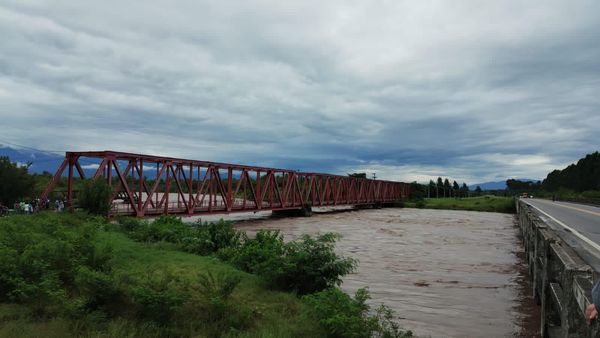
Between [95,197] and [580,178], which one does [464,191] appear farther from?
[95,197]

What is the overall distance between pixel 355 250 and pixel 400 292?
10685 mm

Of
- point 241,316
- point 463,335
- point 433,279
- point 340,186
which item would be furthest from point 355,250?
point 340,186

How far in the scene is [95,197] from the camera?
90.2 feet

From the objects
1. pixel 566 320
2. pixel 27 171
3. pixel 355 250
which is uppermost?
pixel 27 171

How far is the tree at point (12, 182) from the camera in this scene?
3656 centimetres

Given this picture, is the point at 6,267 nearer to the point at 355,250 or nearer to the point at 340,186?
the point at 355,250

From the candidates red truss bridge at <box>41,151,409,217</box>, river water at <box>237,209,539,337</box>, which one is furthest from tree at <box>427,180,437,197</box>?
river water at <box>237,209,539,337</box>

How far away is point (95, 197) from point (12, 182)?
14551 millimetres

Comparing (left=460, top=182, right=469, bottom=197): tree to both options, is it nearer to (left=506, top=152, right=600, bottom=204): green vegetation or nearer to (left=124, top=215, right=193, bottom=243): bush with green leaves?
(left=506, top=152, right=600, bottom=204): green vegetation

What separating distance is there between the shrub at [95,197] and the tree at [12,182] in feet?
43.2

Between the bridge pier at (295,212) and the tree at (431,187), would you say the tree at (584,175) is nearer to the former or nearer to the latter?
the tree at (431,187)

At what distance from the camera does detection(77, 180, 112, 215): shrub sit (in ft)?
90.1

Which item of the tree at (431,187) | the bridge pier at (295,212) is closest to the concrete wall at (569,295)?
the bridge pier at (295,212)

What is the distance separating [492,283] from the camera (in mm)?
15258
